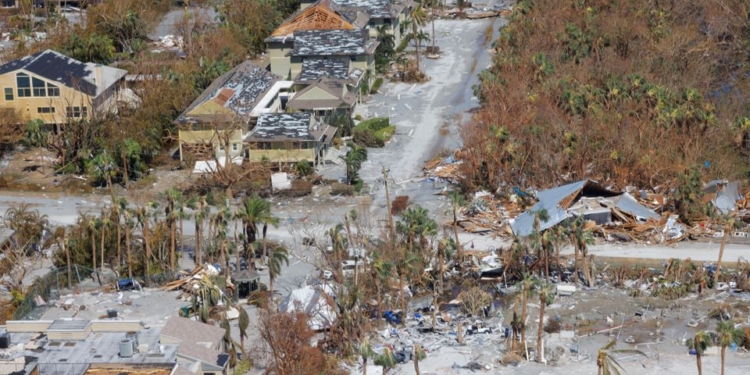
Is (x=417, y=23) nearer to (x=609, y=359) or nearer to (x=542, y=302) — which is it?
(x=542, y=302)

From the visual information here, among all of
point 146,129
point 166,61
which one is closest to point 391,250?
point 146,129

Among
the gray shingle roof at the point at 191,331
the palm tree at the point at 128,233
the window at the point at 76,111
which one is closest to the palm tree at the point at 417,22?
the window at the point at 76,111

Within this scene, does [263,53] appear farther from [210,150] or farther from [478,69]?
[210,150]

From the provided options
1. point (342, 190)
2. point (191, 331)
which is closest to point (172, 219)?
point (191, 331)

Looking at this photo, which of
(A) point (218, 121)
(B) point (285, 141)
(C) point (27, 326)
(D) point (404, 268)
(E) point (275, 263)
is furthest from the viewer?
(A) point (218, 121)

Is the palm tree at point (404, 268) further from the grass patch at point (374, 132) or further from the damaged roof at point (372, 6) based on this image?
the damaged roof at point (372, 6)
